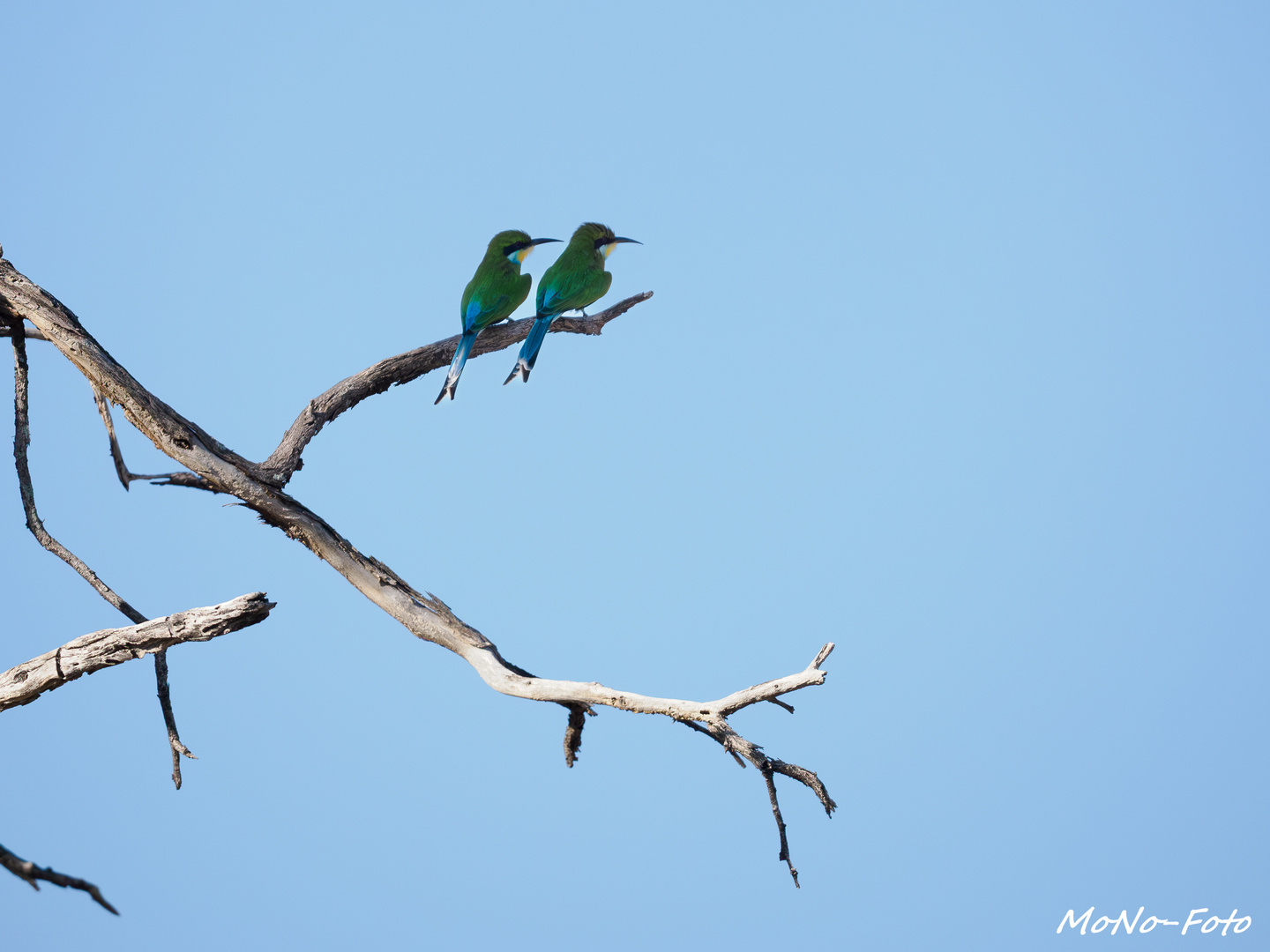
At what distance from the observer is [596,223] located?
4750 millimetres

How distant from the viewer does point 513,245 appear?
4.44 m

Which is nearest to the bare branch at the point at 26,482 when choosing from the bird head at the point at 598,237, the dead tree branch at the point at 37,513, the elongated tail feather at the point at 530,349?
the dead tree branch at the point at 37,513

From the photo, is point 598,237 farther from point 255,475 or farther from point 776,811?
point 776,811

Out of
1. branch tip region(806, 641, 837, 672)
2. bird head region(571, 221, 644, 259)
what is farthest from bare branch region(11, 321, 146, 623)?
bird head region(571, 221, 644, 259)

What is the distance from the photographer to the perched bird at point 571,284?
13.6 ft

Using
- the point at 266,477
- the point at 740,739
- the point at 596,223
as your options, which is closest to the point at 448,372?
the point at 266,477

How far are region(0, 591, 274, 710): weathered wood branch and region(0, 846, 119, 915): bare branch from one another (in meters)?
Answer: 0.82

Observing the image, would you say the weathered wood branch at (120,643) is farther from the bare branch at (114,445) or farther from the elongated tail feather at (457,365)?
the elongated tail feather at (457,365)

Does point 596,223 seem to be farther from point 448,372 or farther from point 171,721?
point 171,721

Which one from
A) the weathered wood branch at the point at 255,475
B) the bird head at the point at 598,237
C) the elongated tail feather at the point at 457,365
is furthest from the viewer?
Answer: the bird head at the point at 598,237

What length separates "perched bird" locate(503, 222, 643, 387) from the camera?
4137mm

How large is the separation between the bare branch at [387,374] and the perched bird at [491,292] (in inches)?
2.6

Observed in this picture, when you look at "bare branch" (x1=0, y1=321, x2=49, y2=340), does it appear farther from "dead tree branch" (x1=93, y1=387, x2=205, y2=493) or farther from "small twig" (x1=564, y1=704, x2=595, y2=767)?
"small twig" (x1=564, y1=704, x2=595, y2=767)

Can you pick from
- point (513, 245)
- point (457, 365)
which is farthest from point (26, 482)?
point (513, 245)
